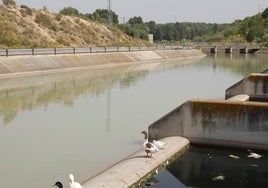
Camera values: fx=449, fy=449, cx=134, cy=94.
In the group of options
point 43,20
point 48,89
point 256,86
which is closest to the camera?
point 256,86

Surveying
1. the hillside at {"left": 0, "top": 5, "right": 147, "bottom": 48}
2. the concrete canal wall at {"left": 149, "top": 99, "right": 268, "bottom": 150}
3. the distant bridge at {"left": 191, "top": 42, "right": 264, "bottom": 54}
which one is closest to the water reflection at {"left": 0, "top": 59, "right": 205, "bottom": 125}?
the concrete canal wall at {"left": 149, "top": 99, "right": 268, "bottom": 150}

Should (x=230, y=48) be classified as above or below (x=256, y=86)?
above

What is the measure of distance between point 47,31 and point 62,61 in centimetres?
2941

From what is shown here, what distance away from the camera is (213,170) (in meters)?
13.6

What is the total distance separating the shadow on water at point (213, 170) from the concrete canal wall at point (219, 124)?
377 mm

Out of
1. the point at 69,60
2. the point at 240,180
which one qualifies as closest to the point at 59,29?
the point at 69,60

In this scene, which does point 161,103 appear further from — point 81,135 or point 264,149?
point 264,149

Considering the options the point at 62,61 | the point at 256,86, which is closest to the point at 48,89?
the point at 256,86

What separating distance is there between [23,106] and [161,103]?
7.83 m

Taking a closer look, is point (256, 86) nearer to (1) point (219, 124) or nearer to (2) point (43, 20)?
(1) point (219, 124)

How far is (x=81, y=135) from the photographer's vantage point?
57.7 ft

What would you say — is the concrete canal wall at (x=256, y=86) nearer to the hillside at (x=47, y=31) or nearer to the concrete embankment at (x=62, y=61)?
the concrete embankment at (x=62, y=61)

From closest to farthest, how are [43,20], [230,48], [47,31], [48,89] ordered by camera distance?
[48,89]
[47,31]
[43,20]
[230,48]

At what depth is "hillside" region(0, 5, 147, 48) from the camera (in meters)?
67.2
